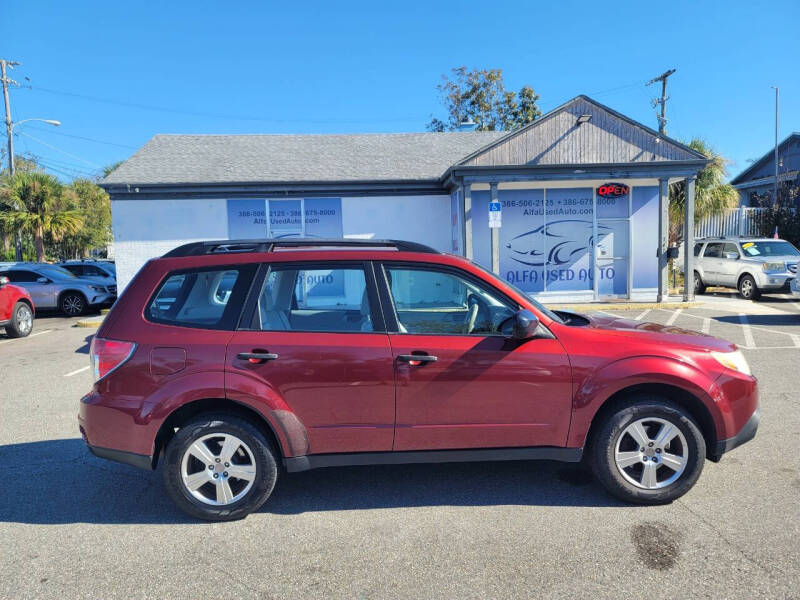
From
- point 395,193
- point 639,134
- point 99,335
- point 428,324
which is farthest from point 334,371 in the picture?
point 639,134

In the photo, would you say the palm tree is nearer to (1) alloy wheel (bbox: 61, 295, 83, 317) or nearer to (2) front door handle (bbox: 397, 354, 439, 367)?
(1) alloy wheel (bbox: 61, 295, 83, 317)

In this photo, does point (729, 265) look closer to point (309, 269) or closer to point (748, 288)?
point (748, 288)

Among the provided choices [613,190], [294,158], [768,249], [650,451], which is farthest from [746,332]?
[294,158]

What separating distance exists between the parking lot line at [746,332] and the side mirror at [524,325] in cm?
731

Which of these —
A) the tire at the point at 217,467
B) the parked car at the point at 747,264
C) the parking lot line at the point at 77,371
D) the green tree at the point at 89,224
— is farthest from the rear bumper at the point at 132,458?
the green tree at the point at 89,224

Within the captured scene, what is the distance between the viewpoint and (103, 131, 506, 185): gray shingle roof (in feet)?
49.7

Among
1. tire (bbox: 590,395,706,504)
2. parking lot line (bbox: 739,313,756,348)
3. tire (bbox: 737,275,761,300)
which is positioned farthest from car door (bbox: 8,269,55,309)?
tire (bbox: 737,275,761,300)

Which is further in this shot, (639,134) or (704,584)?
(639,134)

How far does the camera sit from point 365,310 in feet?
11.9

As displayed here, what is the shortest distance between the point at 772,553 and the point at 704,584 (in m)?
0.56

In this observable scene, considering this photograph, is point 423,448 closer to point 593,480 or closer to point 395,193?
point 593,480

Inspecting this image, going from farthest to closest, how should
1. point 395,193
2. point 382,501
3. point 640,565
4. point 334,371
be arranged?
point 395,193, point 382,501, point 334,371, point 640,565

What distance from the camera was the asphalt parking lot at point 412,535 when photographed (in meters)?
2.81

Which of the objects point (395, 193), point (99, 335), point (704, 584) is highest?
point (395, 193)
